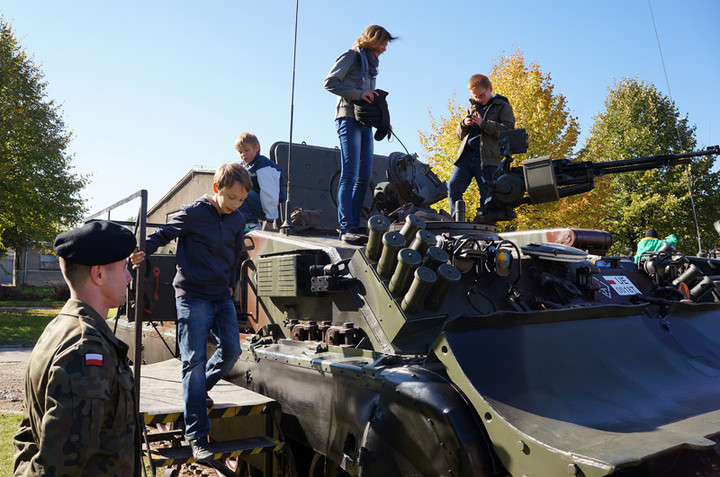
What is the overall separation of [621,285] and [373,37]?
3008 mm

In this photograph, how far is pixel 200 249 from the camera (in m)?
Answer: 4.32

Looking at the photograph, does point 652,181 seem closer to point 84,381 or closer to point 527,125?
point 527,125

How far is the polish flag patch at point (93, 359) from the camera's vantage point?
2.04m

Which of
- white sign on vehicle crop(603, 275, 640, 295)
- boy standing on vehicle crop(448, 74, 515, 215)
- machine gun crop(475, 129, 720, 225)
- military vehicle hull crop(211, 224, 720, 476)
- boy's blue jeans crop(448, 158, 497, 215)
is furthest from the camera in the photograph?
boy's blue jeans crop(448, 158, 497, 215)

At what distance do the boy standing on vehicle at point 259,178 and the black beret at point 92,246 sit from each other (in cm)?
367

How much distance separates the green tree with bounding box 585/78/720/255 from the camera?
26.7 m

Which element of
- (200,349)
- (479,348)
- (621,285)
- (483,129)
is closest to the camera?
(479,348)

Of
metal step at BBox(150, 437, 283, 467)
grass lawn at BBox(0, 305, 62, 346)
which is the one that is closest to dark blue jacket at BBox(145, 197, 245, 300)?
metal step at BBox(150, 437, 283, 467)

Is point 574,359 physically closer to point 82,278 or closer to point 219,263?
point 219,263

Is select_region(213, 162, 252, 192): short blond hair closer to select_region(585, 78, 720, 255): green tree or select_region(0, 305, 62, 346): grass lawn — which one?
select_region(0, 305, 62, 346): grass lawn

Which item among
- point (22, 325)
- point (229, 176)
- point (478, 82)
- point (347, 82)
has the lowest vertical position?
point (22, 325)

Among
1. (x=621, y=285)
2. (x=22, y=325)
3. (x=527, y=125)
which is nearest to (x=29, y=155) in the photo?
(x=22, y=325)

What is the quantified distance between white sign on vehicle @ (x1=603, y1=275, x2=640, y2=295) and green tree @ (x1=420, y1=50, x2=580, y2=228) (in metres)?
11.0

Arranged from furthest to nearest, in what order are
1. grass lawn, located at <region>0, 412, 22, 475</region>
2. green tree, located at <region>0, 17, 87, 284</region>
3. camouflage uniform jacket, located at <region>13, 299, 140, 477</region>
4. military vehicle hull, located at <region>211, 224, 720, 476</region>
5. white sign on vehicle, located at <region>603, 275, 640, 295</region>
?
green tree, located at <region>0, 17, 87, 284</region> < grass lawn, located at <region>0, 412, 22, 475</region> < white sign on vehicle, located at <region>603, 275, 640, 295</region> < military vehicle hull, located at <region>211, 224, 720, 476</region> < camouflage uniform jacket, located at <region>13, 299, 140, 477</region>
